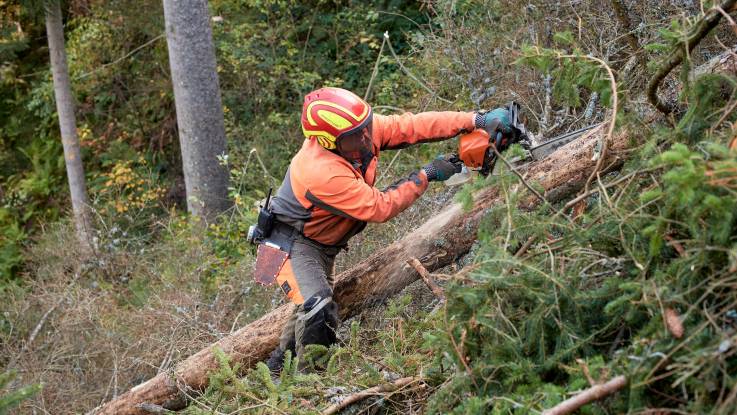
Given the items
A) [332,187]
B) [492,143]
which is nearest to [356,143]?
[332,187]

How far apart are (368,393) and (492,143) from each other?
160 cm

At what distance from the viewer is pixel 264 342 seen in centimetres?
531

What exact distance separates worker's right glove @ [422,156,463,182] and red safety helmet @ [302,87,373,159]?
1.45 ft

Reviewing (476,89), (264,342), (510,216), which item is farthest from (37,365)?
(510,216)

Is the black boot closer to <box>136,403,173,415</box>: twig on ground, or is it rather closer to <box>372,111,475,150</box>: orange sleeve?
<box>136,403,173,415</box>: twig on ground

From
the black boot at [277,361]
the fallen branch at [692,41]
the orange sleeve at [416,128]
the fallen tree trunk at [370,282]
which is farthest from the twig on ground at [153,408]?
the fallen branch at [692,41]

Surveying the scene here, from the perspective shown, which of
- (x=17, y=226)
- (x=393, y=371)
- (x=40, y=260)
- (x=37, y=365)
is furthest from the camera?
(x=17, y=226)

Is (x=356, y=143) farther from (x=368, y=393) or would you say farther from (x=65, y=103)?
(x=65, y=103)

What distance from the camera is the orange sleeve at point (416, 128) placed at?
479 centimetres

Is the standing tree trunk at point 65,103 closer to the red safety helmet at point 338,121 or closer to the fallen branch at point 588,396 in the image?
the red safety helmet at point 338,121

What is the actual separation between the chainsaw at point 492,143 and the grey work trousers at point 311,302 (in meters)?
1.07

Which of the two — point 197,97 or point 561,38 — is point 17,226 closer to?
point 197,97

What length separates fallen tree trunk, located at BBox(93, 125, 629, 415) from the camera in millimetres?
4758

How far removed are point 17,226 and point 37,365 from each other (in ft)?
20.8
